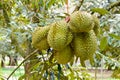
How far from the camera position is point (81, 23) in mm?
770

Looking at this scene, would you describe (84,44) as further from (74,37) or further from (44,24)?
(44,24)

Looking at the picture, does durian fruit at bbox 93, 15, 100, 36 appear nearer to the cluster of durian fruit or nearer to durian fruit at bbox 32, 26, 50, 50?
the cluster of durian fruit

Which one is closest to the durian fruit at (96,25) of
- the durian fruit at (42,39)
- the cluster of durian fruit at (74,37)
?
the cluster of durian fruit at (74,37)

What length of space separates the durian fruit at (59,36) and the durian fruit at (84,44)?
0.8 inches

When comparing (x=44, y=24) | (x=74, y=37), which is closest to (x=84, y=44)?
(x=74, y=37)

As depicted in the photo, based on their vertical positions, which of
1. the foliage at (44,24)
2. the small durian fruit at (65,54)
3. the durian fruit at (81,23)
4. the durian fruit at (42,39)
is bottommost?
the foliage at (44,24)

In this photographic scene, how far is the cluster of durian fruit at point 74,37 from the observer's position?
0.77 meters

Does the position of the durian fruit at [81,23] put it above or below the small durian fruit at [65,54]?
above

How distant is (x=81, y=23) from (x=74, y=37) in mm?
45

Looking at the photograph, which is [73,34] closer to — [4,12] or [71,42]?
[71,42]

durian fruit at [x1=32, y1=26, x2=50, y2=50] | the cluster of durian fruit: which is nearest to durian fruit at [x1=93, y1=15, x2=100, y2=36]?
the cluster of durian fruit

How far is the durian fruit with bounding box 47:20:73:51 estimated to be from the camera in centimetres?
77

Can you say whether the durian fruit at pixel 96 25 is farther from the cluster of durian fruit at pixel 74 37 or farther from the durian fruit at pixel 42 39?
the durian fruit at pixel 42 39

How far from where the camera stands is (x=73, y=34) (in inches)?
31.4
